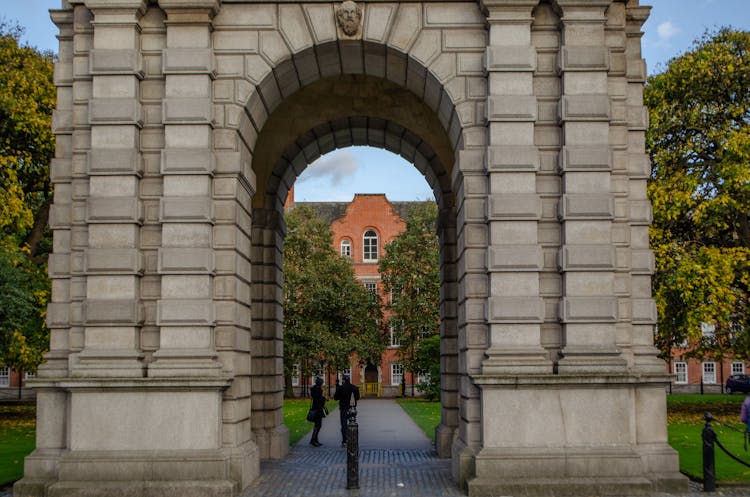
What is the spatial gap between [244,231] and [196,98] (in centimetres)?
246

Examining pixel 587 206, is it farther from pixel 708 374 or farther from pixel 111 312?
pixel 708 374

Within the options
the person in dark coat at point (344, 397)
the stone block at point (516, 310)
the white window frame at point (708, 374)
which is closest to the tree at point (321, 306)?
the person in dark coat at point (344, 397)

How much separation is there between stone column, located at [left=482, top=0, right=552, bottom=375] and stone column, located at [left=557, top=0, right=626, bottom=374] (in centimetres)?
47

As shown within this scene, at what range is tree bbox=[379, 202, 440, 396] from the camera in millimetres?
49344

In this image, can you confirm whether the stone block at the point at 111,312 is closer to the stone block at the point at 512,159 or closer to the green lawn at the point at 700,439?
the stone block at the point at 512,159

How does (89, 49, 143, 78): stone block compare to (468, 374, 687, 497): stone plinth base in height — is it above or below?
above

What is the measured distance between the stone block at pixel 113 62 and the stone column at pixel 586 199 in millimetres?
7112

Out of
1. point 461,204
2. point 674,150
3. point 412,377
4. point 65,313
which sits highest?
point 674,150

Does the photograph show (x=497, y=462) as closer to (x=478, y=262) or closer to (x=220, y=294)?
(x=478, y=262)

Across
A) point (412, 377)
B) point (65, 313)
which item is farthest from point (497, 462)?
point (412, 377)

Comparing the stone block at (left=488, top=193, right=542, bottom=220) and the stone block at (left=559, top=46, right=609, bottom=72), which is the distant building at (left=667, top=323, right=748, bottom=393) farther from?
the stone block at (left=488, top=193, right=542, bottom=220)

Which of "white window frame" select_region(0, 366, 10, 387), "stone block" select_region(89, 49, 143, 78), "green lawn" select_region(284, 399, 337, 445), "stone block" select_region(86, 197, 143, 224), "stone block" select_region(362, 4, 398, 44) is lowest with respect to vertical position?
"white window frame" select_region(0, 366, 10, 387)

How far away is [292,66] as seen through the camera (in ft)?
45.5

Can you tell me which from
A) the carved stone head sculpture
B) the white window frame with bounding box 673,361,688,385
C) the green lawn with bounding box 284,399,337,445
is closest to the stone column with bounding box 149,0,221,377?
the carved stone head sculpture
